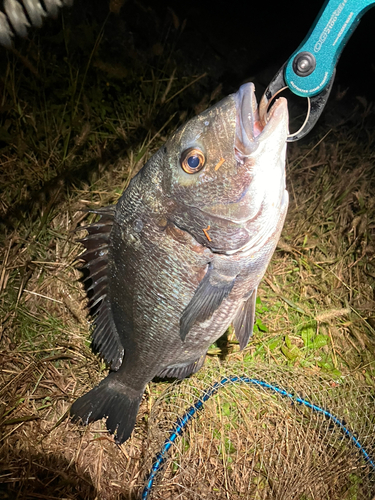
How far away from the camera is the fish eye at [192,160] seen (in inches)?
58.2

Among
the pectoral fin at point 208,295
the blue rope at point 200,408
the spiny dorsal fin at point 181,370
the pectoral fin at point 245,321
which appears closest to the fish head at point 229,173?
the pectoral fin at point 208,295

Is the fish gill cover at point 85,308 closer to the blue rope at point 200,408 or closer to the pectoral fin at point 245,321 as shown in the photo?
the blue rope at point 200,408

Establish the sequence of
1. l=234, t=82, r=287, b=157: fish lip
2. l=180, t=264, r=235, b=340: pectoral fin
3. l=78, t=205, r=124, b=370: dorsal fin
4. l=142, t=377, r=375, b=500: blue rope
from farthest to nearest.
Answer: l=142, t=377, r=375, b=500: blue rope, l=78, t=205, r=124, b=370: dorsal fin, l=180, t=264, r=235, b=340: pectoral fin, l=234, t=82, r=287, b=157: fish lip

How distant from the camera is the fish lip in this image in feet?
4.51


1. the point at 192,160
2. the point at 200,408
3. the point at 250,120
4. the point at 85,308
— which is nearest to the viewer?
the point at 250,120

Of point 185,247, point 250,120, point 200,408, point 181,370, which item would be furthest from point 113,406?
point 250,120

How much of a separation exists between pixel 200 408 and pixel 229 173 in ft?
5.35

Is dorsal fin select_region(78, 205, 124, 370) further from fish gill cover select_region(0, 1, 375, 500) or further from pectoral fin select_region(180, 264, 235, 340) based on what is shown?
pectoral fin select_region(180, 264, 235, 340)

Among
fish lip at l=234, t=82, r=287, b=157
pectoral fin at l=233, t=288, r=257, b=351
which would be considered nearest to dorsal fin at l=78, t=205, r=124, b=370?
pectoral fin at l=233, t=288, r=257, b=351

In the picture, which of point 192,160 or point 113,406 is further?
point 113,406

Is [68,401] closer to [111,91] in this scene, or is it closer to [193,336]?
[193,336]

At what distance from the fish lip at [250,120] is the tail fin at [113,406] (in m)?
1.58

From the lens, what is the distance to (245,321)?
200 centimetres

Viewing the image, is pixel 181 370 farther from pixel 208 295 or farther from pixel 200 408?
pixel 208 295
